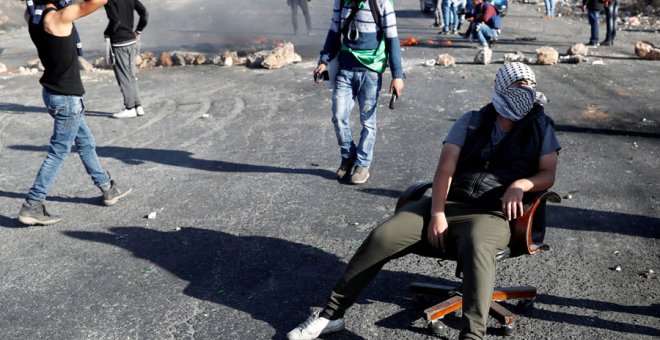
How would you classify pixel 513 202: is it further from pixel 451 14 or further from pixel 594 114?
pixel 451 14

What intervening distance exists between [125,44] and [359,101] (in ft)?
14.6

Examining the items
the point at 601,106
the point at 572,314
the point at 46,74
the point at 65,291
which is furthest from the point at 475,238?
the point at 601,106

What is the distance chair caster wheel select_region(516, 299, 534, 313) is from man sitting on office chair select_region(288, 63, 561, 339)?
0.61 metres

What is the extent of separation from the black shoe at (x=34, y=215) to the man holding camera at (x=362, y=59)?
9.04 ft

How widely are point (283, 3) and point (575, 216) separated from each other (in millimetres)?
21218

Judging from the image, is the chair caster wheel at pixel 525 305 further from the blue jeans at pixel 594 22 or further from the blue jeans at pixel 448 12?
the blue jeans at pixel 448 12

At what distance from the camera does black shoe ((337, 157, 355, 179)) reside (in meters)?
6.89

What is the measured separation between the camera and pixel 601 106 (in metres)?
9.62

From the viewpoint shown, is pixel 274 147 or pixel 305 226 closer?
pixel 305 226

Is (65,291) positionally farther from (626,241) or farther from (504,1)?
(504,1)

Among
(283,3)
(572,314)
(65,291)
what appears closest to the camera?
(572,314)

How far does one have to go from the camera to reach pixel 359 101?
6680 millimetres

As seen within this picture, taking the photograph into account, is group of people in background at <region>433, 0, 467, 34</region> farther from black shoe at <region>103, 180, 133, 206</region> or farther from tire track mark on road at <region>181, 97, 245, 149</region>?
black shoe at <region>103, 180, 133, 206</region>

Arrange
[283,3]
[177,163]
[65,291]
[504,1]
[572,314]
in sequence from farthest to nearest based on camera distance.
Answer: [283,3] → [504,1] → [177,163] → [65,291] → [572,314]
